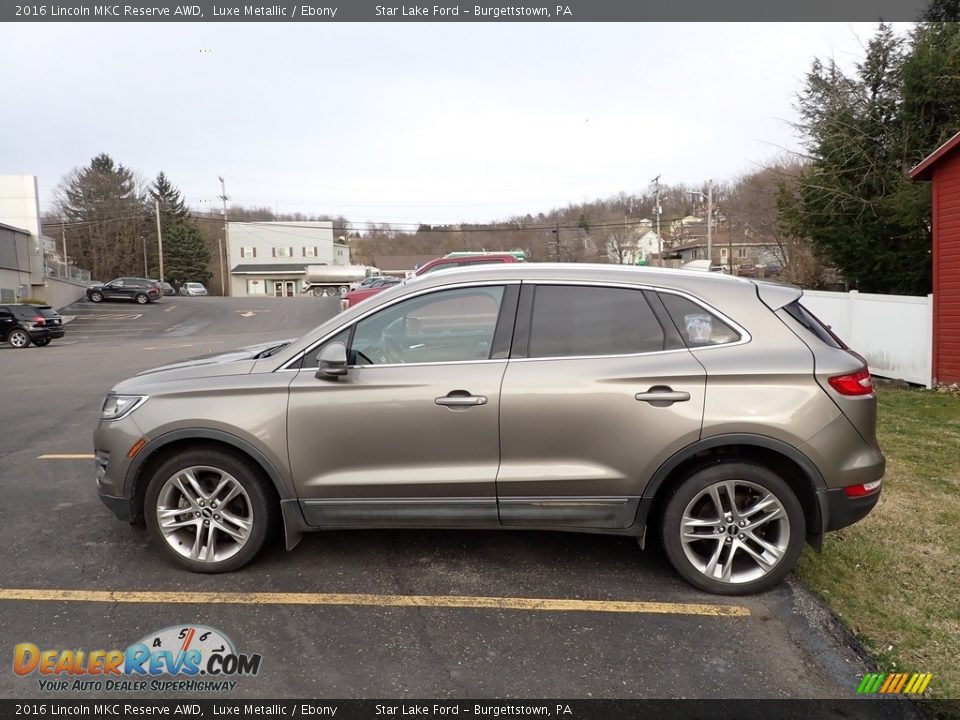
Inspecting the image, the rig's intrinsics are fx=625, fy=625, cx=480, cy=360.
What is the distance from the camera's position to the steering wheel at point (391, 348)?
370 centimetres

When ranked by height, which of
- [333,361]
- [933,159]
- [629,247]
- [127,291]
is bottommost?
[333,361]

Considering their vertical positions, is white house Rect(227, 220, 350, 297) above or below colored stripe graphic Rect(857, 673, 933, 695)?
above

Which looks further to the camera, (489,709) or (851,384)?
(851,384)

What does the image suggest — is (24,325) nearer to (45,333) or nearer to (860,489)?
(45,333)

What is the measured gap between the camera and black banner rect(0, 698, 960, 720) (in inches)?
100

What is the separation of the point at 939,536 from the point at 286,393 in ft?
14.3

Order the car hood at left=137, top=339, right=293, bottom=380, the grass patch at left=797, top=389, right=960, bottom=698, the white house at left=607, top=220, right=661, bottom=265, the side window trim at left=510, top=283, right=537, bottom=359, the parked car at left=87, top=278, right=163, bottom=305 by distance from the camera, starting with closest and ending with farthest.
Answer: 1. the grass patch at left=797, top=389, right=960, bottom=698
2. the side window trim at left=510, top=283, right=537, bottom=359
3. the car hood at left=137, top=339, right=293, bottom=380
4. the parked car at left=87, top=278, right=163, bottom=305
5. the white house at left=607, top=220, right=661, bottom=265

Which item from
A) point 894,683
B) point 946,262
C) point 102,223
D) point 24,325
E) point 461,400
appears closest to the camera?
point 894,683

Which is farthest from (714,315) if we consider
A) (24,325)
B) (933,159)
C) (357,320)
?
(24,325)

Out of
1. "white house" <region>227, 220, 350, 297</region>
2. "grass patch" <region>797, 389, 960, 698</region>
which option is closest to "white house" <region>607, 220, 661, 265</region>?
"white house" <region>227, 220, 350, 297</region>

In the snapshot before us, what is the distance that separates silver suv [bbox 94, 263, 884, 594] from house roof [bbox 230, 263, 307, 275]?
242ft

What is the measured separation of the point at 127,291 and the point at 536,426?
139ft

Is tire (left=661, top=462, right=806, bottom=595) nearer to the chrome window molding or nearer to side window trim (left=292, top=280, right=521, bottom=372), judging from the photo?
the chrome window molding

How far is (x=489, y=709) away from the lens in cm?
260
